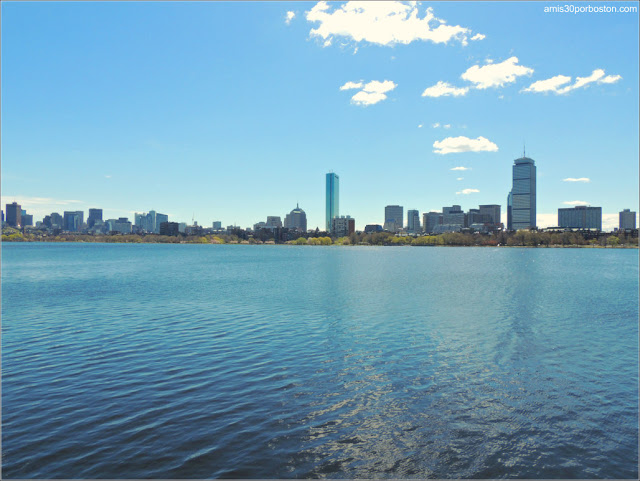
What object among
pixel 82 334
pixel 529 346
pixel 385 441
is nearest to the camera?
pixel 385 441

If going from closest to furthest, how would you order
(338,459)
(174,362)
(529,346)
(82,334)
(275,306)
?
(338,459), (174,362), (529,346), (82,334), (275,306)

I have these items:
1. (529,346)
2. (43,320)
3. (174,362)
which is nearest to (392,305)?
(529,346)

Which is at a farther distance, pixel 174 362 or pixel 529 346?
pixel 529 346

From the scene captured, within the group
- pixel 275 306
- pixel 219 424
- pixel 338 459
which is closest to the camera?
pixel 338 459

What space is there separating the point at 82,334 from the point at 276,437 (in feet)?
86.4

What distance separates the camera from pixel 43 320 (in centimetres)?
4000

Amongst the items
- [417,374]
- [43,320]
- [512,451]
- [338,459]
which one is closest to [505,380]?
[417,374]

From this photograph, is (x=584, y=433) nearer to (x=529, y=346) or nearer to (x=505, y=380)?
(x=505, y=380)

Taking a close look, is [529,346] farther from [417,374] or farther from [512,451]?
[512,451]

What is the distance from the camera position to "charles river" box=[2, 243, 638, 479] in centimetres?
1455

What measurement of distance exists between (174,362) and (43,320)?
77.5ft

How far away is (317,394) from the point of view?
20.8 meters

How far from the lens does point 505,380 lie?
23.3m

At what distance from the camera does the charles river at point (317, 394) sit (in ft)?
47.8
